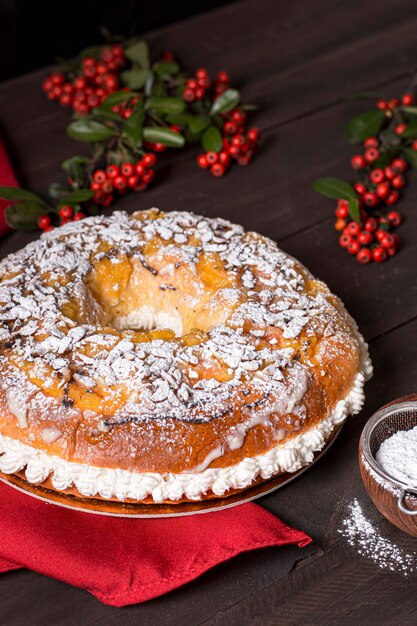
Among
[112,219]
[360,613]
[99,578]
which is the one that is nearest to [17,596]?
[99,578]

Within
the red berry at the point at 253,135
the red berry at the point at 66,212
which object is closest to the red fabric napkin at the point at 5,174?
the red berry at the point at 66,212

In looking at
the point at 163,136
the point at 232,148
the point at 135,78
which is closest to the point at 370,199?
the point at 232,148

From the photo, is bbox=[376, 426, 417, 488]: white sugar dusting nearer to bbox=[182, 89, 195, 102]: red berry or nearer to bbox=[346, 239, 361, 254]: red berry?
bbox=[346, 239, 361, 254]: red berry

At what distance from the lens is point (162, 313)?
168 cm

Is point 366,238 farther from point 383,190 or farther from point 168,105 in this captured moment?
point 168,105

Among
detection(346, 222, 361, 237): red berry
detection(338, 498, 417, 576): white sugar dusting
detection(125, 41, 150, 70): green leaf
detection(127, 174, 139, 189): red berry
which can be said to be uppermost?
detection(125, 41, 150, 70): green leaf

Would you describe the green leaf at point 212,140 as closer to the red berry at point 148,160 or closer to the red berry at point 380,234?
the red berry at point 148,160

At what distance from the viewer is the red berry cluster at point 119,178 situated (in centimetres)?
208

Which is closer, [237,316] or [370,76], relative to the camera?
[237,316]

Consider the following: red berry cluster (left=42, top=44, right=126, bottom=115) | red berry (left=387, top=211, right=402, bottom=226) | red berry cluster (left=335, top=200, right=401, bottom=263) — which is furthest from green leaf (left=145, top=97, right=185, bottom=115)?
red berry (left=387, top=211, right=402, bottom=226)

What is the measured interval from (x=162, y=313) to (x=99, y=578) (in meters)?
0.53

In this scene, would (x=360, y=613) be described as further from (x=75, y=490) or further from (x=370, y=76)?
(x=370, y=76)

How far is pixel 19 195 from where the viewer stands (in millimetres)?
2010

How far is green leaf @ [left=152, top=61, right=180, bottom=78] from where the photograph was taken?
7.70 feet
